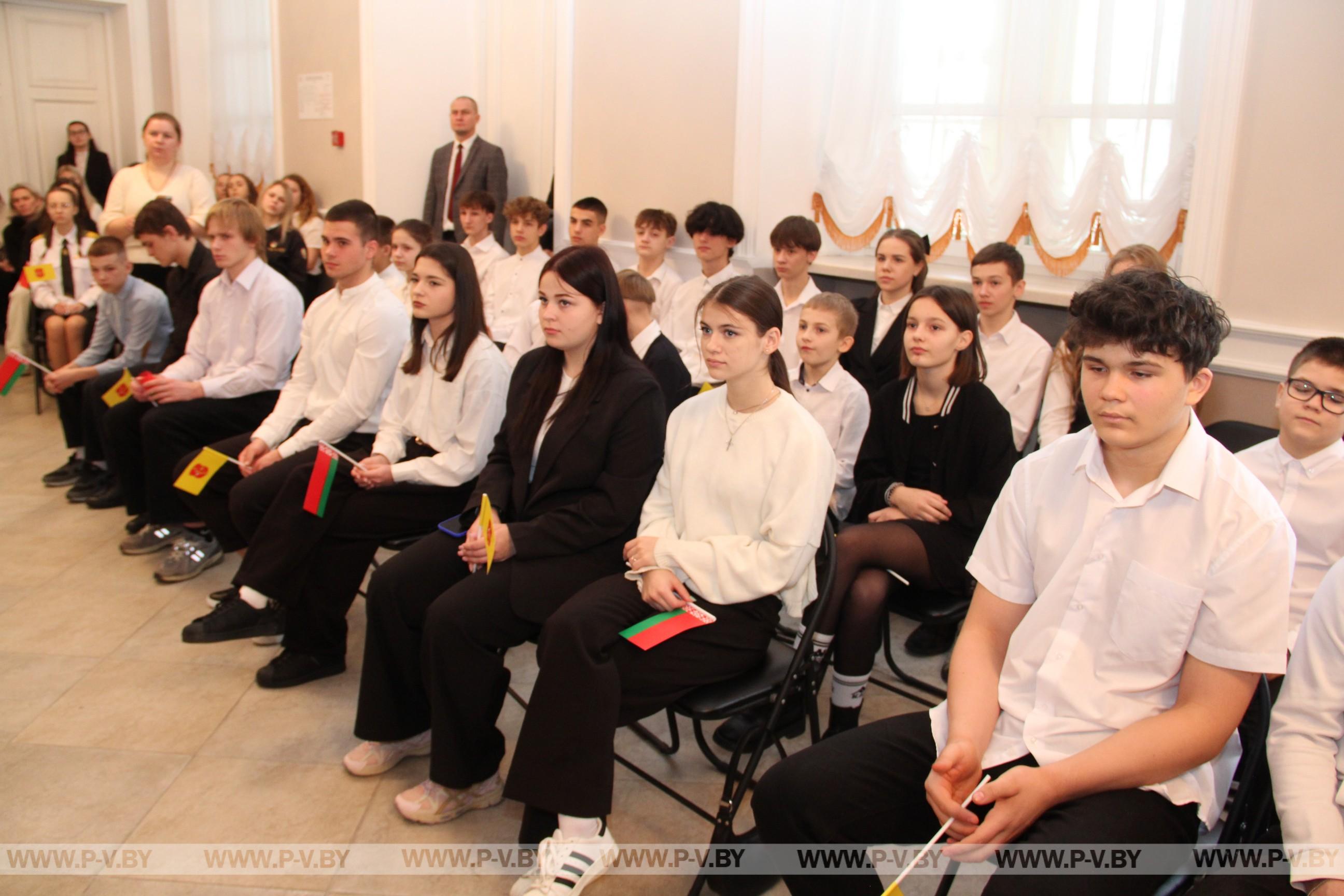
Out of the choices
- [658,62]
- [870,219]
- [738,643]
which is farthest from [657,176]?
[738,643]

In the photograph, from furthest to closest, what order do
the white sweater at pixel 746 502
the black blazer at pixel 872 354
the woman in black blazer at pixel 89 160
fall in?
the woman in black blazer at pixel 89 160 < the black blazer at pixel 872 354 < the white sweater at pixel 746 502

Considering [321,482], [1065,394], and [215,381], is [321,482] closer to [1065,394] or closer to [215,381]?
[215,381]

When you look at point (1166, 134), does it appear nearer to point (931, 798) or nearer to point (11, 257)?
point (931, 798)

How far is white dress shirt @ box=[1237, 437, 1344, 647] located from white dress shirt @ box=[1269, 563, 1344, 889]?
29.5 inches

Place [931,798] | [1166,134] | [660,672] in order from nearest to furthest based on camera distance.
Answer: [931,798]
[660,672]
[1166,134]

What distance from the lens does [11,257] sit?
25.0 feet

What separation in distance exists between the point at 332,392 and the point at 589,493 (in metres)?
1.46

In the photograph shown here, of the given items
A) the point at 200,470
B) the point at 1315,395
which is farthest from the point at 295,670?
the point at 1315,395

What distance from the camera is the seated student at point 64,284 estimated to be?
18.5 feet

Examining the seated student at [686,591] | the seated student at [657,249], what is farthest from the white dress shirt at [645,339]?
the seated student at [657,249]

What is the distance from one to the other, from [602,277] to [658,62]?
3222 mm

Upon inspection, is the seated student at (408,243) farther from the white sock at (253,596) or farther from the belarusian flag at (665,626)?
the belarusian flag at (665,626)

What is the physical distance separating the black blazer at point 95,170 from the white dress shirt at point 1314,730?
9943 mm

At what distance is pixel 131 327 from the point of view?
4535mm
